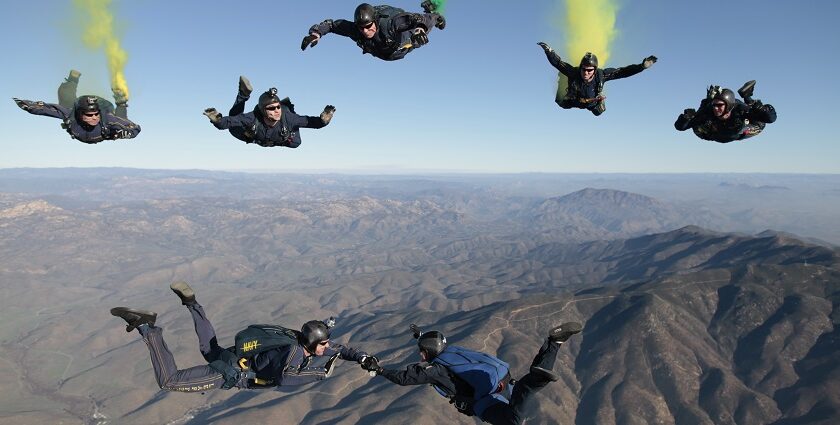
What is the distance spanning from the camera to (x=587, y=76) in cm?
1725

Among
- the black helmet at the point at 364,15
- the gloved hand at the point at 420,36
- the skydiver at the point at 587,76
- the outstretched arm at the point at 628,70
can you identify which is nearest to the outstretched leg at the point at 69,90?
the black helmet at the point at 364,15

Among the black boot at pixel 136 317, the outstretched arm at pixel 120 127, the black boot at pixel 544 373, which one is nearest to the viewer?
the black boot at pixel 544 373

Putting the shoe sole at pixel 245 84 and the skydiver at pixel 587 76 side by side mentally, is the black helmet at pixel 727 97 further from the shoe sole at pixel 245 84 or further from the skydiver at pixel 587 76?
the shoe sole at pixel 245 84

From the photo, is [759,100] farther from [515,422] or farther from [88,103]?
[88,103]

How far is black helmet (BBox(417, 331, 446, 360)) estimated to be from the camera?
1488 cm

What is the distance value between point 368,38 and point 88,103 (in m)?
9.32

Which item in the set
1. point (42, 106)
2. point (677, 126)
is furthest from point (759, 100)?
point (42, 106)

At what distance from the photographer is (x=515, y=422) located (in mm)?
13641

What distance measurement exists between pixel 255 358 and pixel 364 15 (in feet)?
37.1

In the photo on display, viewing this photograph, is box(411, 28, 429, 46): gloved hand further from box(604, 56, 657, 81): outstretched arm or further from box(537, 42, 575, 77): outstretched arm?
box(604, 56, 657, 81): outstretched arm

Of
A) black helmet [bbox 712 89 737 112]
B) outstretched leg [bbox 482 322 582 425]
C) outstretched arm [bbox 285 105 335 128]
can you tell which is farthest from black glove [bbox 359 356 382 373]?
black helmet [bbox 712 89 737 112]

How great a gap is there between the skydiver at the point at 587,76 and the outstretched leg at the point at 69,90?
16263mm

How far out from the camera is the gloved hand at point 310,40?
45.5 ft

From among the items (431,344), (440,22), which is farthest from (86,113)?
(431,344)
